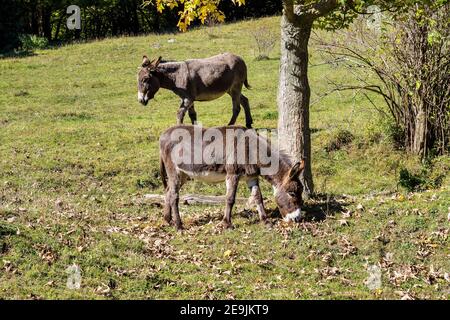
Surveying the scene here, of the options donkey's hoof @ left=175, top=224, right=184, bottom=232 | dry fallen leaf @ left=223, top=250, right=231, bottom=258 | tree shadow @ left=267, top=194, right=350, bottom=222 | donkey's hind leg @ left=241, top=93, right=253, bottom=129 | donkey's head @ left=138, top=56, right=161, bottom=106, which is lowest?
dry fallen leaf @ left=223, top=250, right=231, bottom=258

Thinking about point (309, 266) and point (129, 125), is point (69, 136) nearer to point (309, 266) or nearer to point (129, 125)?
point (129, 125)

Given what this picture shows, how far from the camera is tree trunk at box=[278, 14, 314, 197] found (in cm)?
1330

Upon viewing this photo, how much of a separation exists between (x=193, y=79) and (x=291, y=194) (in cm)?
579

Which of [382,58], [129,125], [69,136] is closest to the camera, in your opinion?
[382,58]

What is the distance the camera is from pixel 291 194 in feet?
39.9

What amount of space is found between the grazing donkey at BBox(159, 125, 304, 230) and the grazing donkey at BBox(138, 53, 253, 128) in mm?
3928

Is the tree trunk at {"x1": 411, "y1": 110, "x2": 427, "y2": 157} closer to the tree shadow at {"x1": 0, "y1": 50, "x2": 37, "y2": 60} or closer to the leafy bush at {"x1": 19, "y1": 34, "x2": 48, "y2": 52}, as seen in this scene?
the tree shadow at {"x1": 0, "y1": 50, "x2": 37, "y2": 60}

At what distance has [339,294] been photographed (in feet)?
32.0

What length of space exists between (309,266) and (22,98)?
58.1ft

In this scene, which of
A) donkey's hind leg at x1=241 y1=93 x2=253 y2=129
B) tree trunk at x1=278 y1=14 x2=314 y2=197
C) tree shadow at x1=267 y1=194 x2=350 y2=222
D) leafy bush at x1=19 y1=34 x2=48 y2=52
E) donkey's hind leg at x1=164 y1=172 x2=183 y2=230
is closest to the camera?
donkey's hind leg at x1=164 y1=172 x2=183 y2=230

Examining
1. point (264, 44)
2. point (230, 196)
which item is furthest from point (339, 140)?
point (264, 44)

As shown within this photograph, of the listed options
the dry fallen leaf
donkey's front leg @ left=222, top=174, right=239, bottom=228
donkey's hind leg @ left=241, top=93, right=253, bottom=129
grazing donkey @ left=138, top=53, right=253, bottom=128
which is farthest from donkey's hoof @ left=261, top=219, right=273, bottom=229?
donkey's hind leg @ left=241, top=93, right=253, bottom=129

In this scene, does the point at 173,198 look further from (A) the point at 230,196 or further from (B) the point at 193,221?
(A) the point at 230,196
